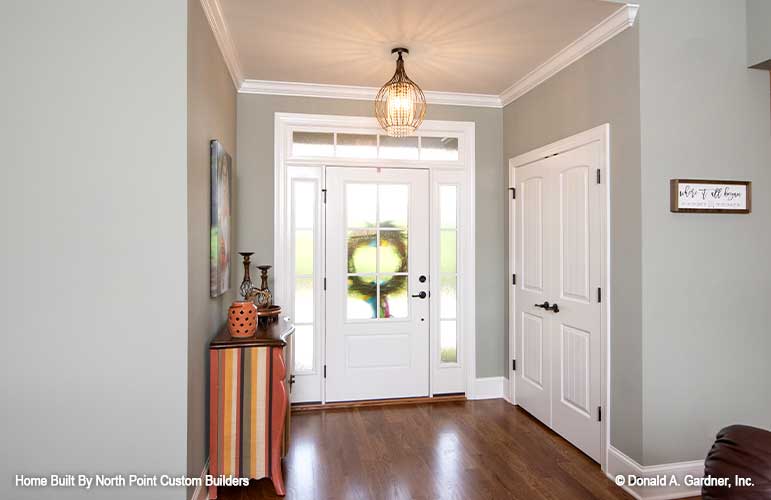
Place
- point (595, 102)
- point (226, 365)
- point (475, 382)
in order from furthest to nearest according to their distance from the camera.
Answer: point (475, 382) < point (595, 102) < point (226, 365)

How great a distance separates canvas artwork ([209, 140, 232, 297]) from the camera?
266 centimetres

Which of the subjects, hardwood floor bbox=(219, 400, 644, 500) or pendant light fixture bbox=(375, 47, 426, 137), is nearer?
hardwood floor bbox=(219, 400, 644, 500)

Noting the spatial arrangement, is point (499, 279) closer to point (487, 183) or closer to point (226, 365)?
point (487, 183)

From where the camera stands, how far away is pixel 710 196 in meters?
2.66

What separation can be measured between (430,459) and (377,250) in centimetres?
177

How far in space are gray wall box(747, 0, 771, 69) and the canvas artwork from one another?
316cm

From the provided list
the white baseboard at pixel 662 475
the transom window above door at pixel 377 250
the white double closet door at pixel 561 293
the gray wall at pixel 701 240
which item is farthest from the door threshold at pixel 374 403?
the gray wall at pixel 701 240

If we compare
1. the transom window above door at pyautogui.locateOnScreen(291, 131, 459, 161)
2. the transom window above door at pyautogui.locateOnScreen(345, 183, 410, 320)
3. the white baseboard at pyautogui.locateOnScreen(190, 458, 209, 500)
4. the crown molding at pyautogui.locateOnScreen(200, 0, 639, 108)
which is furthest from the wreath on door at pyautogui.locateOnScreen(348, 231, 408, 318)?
the white baseboard at pyautogui.locateOnScreen(190, 458, 209, 500)

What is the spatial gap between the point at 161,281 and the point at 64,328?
45cm

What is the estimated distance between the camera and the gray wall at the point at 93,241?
2031mm

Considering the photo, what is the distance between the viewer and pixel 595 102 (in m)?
2.95

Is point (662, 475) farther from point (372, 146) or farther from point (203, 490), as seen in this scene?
point (372, 146)

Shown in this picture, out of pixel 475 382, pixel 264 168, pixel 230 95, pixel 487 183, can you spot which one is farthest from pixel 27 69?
pixel 475 382

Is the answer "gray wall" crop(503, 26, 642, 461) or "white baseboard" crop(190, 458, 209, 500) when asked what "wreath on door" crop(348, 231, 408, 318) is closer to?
"gray wall" crop(503, 26, 642, 461)
